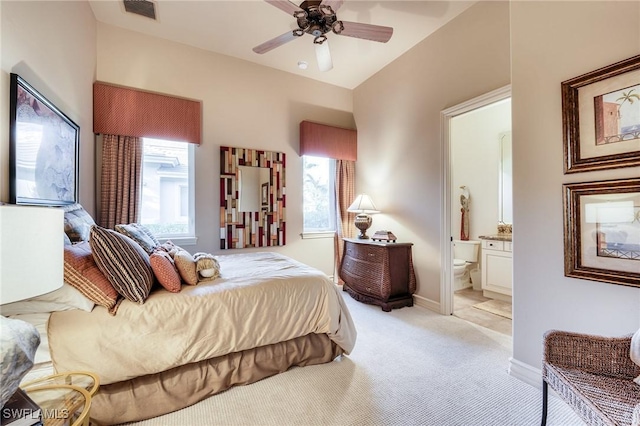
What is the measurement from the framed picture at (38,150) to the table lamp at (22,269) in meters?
1.00

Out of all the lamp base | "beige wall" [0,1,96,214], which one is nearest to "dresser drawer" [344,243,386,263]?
the lamp base

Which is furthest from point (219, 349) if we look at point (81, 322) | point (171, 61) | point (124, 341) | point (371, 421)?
point (171, 61)

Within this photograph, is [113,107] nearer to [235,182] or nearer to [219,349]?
[235,182]

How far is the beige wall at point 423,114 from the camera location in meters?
2.54

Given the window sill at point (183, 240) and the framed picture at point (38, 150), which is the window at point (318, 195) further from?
the framed picture at point (38, 150)

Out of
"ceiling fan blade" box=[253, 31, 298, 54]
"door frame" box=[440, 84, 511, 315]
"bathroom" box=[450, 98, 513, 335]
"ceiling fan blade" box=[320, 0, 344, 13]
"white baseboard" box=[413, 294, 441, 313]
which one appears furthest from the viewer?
"bathroom" box=[450, 98, 513, 335]

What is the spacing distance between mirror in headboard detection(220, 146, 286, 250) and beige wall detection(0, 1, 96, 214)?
4.30 ft

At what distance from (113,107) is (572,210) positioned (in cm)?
395

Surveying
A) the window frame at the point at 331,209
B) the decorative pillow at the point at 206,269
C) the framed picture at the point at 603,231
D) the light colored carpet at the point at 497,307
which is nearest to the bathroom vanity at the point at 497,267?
the light colored carpet at the point at 497,307

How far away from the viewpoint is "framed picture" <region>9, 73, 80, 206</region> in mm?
1386

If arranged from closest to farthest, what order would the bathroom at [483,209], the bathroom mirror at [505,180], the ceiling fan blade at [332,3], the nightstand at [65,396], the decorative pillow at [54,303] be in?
1. the nightstand at [65,396]
2. the decorative pillow at [54,303]
3. the ceiling fan blade at [332,3]
4. the bathroom at [483,209]
5. the bathroom mirror at [505,180]

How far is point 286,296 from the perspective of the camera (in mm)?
1780

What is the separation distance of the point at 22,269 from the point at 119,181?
2512 mm

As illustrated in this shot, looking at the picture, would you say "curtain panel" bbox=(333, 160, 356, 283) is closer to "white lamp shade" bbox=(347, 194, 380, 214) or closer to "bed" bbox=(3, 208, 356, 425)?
"white lamp shade" bbox=(347, 194, 380, 214)
